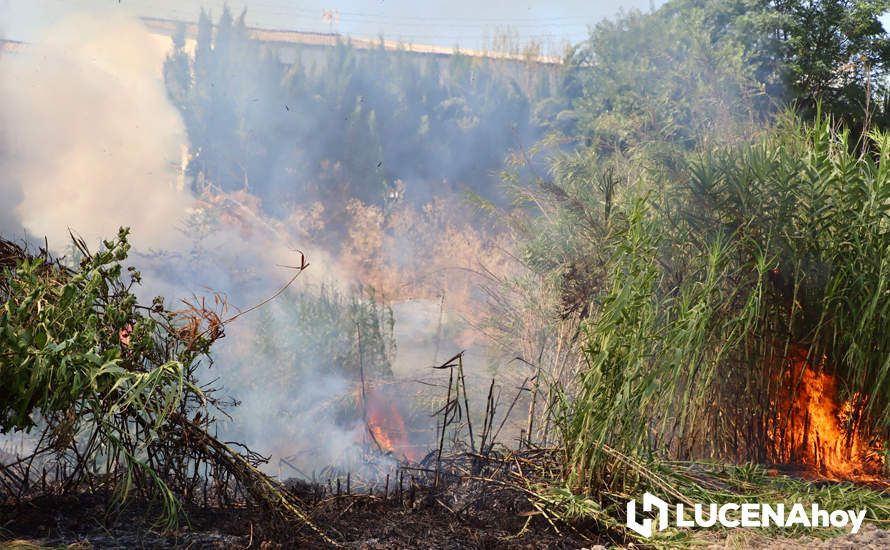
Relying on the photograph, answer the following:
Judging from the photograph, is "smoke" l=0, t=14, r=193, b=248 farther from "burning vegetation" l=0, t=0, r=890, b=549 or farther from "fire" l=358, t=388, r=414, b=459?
"fire" l=358, t=388, r=414, b=459

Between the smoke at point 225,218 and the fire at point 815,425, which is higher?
the smoke at point 225,218

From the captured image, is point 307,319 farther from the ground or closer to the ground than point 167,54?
closer to the ground

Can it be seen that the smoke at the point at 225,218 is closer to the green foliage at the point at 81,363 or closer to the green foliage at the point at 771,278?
the green foliage at the point at 81,363

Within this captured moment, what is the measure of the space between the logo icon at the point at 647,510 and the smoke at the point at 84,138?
333 inches

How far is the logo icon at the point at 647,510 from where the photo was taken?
2.91 meters

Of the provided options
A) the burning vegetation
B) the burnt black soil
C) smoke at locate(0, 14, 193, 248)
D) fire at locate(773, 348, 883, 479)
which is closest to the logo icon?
the burning vegetation

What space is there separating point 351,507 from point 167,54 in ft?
42.5

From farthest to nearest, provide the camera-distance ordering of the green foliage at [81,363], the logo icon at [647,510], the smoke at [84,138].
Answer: the smoke at [84,138], the logo icon at [647,510], the green foliage at [81,363]

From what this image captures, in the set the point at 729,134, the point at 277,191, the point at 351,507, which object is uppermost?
the point at 277,191

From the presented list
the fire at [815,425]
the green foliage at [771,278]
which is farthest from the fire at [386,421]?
the fire at [815,425]

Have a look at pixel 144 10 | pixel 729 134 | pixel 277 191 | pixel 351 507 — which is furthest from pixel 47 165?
pixel 351 507

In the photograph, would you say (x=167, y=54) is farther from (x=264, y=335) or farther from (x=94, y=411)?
(x=94, y=411)

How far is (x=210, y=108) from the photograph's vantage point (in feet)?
49.4

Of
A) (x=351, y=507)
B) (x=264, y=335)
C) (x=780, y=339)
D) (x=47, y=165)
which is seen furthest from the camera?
(x=47, y=165)
